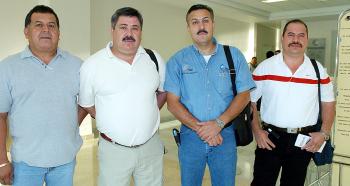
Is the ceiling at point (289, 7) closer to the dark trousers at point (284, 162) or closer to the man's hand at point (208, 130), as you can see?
the dark trousers at point (284, 162)

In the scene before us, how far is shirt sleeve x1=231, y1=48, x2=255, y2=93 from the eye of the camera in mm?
2010

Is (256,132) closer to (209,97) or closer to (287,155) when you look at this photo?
(287,155)

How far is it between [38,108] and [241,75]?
3.88 ft

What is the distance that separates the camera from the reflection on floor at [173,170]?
3342mm

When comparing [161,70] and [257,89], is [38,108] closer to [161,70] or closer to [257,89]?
[161,70]

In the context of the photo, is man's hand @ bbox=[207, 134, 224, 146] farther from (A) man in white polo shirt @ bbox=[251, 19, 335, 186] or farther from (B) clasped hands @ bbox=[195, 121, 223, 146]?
(A) man in white polo shirt @ bbox=[251, 19, 335, 186]

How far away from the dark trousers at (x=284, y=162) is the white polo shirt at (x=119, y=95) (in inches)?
35.1

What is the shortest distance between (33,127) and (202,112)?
37.7 inches

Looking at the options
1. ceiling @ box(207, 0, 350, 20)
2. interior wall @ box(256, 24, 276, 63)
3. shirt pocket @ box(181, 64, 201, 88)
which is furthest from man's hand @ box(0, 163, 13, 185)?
interior wall @ box(256, 24, 276, 63)

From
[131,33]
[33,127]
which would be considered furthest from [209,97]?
[33,127]

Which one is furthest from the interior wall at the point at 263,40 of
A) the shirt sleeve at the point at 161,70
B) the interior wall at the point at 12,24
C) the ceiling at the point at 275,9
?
the shirt sleeve at the point at 161,70

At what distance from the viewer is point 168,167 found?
4012mm

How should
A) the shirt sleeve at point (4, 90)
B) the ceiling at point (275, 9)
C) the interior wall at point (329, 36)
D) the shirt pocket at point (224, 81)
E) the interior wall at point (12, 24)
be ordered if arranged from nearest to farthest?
the shirt sleeve at point (4, 90) < the shirt pocket at point (224, 81) < the interior wall at point (12, 24) < the ceiling at point (275, 9) < the interior wall at point (329, 36)

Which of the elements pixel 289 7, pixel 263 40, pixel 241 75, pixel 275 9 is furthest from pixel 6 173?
pixel 263 40
